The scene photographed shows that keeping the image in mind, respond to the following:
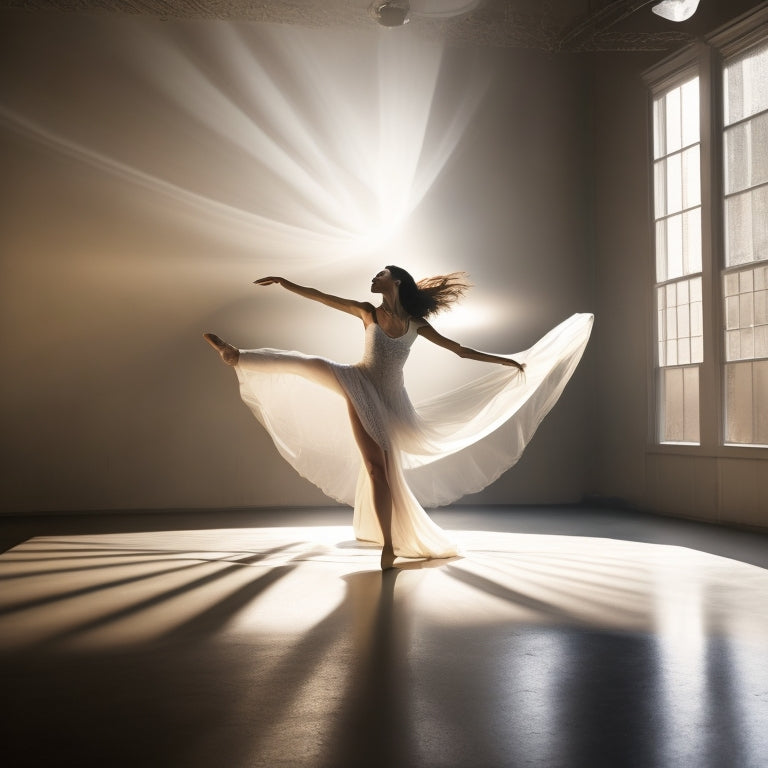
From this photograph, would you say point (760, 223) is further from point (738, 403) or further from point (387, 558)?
point (387, 558)

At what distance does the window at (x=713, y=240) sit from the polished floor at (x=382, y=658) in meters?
1.52

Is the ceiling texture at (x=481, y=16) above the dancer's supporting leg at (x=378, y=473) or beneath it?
above

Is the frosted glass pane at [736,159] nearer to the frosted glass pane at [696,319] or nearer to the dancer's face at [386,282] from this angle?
the frosted glass pane at [696,319]

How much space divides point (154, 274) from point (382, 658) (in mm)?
5016

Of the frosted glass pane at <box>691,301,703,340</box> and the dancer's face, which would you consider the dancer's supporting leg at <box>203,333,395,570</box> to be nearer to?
the dancer's face

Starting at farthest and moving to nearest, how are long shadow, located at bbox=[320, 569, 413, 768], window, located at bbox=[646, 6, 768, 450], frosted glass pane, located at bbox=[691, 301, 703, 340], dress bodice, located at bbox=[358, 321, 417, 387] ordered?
frosted glass pane, located at bbox=[691, 301, 703, 340] < window, located at bbox=[646, 6, 768, 450] < dress bodice, located at bbox=[358, 321, 417, 387] < long shadow, located at bbox=[320, 569, 413, 768]

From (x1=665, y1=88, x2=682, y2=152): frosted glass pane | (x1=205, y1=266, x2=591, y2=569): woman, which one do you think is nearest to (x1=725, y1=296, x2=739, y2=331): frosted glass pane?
(x1=665, y1=88, x2=682, y2=152): frosted glass pane

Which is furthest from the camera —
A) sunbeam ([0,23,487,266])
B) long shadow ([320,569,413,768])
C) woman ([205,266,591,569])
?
sunbeam ([0,23,487,266])

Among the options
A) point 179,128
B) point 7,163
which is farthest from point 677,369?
point 7,163

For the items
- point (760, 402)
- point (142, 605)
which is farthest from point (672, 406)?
point (142, 605)

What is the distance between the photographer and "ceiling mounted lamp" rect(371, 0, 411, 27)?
6.45m

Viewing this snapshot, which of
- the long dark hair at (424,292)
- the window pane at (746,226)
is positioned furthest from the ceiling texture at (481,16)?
the long dark hair at (424,292)

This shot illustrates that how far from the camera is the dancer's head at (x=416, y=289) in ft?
15.1

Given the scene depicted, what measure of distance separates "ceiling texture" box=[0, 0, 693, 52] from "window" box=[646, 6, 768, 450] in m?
0.42
